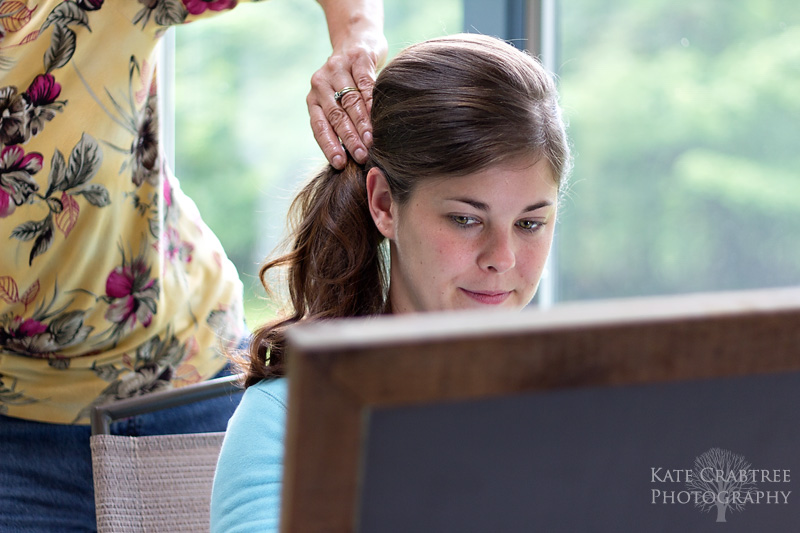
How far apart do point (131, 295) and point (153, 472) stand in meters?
0.23

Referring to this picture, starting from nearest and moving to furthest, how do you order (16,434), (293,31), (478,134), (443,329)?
(443,329), (478,134), (16,434), (293,31)

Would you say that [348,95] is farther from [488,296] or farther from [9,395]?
[9,395]

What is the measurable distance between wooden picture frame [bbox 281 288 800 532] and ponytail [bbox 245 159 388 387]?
0.83 meters

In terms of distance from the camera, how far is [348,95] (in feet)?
3.70

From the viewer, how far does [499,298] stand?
1.08 metres

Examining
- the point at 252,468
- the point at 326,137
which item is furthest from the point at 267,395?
the point at 326,137

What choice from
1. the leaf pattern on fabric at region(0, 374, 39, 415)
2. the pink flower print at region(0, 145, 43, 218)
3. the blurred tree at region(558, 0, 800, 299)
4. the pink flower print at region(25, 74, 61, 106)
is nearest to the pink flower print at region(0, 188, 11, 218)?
the pink flower print at region(0, 145, 43, 218)

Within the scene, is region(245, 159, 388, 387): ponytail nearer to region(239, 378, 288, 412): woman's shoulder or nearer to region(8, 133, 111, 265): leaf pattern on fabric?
region(239, 378, 288, 412): woman's shoulder

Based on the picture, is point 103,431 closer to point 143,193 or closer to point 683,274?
point 143,193

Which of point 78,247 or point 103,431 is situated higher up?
point 78,247

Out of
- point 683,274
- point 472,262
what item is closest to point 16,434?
point 472,262

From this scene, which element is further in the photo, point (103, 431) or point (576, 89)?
point (576, 89)

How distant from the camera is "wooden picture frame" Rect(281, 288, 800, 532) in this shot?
0.30m

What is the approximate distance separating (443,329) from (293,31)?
6.97ft
